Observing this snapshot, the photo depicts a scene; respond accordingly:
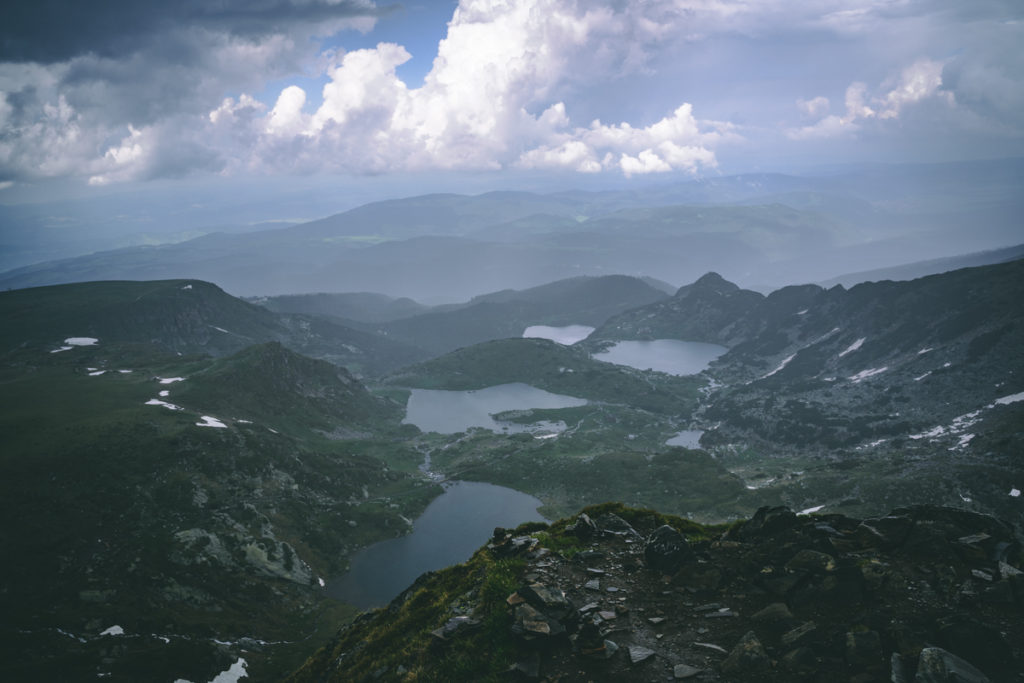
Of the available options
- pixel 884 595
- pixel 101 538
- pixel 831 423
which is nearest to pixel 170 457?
pixel 101 538

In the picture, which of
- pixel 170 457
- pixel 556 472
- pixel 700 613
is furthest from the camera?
pixel 556 472

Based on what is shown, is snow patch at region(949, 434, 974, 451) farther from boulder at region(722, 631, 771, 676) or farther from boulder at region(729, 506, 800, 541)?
boulder at region(722, 631, 771, 676)

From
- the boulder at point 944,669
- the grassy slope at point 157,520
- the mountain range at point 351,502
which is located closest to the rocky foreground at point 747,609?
the boulder at point 944,669

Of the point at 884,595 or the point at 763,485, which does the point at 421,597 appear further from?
the point at 763,485

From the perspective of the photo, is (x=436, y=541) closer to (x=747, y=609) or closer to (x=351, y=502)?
(x=351, y=502)

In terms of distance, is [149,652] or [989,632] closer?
[989,632]

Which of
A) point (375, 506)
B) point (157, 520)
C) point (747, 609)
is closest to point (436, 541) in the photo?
point (375, 506)
